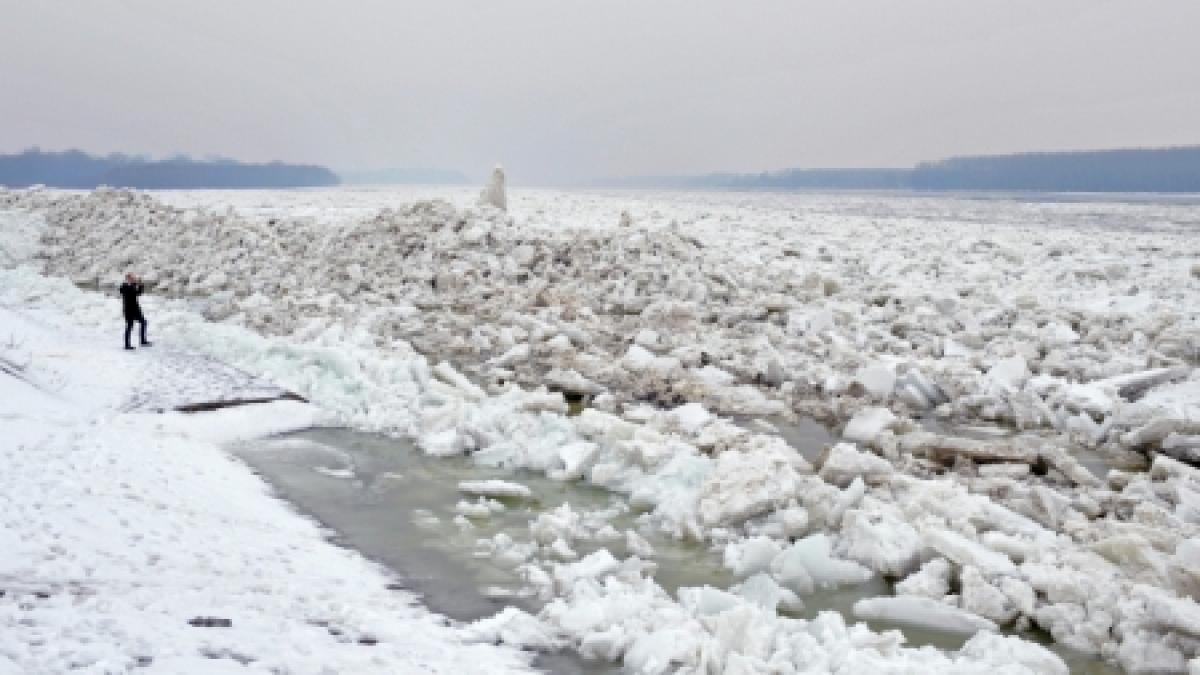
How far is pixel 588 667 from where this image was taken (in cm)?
438

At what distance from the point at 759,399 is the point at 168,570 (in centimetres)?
678

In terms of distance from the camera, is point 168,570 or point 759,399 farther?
point 759,399

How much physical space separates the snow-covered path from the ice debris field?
0.65 ft

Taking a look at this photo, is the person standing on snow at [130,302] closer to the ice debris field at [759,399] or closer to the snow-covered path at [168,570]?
the ice debris field at [759,399]

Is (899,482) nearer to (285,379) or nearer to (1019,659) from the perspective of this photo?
(1019,659)

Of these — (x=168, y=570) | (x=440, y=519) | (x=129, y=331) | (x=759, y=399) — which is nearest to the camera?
(x=168, y=570)

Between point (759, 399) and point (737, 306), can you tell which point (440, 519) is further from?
point (737, 306)

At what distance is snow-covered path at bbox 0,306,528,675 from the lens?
388cm

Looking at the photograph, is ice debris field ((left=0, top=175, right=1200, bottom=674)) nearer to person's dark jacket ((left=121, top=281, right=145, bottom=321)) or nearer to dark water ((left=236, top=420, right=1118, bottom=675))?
dark water ((left=236, top=420, right=1118, bottom=675))

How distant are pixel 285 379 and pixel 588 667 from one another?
23.3ft

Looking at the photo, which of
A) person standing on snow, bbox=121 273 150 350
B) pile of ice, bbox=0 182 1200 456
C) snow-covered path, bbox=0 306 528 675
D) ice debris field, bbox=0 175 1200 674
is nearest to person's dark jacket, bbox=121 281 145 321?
person standing on snow, bbox=121 273 150 350

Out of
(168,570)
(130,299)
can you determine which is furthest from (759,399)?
(130,299)

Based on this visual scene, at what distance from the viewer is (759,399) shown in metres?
10.0

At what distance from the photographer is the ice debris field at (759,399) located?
4832 mm
